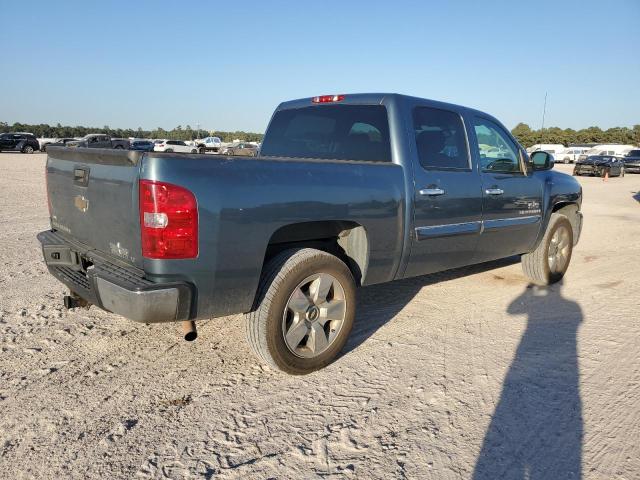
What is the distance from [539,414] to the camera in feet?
9.36

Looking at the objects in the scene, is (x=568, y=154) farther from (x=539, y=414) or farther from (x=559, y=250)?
(x=539, y=414)

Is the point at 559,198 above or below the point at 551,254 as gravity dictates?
above

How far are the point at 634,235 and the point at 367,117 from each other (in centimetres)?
783

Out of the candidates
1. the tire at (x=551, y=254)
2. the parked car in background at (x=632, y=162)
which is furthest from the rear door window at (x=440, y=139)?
the parked car in background at (x=632, y=162)

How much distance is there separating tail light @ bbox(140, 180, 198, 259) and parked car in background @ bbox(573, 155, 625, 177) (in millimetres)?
30164

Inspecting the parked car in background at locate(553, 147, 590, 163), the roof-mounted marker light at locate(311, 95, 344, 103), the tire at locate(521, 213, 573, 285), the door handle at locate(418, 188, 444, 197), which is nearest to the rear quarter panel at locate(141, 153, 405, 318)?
the door handle at locate(418, 188, 444, 197)

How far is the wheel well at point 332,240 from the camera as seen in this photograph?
124 inches

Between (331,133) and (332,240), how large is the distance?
1.08 metres

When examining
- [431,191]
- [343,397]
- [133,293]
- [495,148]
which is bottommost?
[343,397]

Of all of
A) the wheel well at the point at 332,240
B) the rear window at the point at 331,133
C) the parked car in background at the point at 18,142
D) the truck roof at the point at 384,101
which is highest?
the parked car in background at the point at 18,142

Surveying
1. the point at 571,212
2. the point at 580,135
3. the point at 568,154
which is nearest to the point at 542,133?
the point at 580,135

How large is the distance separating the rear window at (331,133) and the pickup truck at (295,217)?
13 millimetres

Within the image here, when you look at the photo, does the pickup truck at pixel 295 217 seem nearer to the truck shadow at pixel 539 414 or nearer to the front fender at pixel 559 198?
the front fender at pixel 559 198

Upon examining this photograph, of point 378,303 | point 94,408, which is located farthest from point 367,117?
point 94,408
